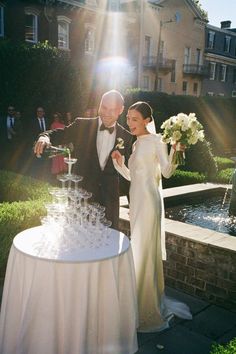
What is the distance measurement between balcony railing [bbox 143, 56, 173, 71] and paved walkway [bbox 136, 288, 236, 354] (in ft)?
111

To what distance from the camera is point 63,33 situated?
2762 centimetres

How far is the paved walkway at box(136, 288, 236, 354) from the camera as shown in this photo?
14.2ft

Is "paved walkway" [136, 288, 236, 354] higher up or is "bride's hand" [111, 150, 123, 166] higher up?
"bride's hand" [111, 150, 123, 166]

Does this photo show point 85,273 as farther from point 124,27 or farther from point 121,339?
point 124,27

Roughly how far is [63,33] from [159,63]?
13.0 metres

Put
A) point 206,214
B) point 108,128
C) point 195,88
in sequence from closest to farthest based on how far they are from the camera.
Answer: point 108,128 < point 206,214 < point 195,88

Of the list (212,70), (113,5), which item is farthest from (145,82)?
(212,70)

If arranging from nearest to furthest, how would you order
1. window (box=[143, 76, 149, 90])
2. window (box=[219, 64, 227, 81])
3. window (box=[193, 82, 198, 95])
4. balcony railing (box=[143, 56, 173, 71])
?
1. balcony railing (box=[143, 56, 173, 71])
2. window (box=[143, 76, 149, 90])
3. window (box=[193, 82, 198, 95])
4. window (box=[219, 64, 227, 81])

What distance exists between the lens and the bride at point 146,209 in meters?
4.51

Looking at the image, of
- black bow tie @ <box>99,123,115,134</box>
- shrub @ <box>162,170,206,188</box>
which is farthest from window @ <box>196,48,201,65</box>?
black bow tie @ <box>99,123,115,134</box>

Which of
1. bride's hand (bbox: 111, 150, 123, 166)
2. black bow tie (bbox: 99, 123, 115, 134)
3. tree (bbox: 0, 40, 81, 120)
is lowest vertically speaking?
bride's hand (bbox: 111, 150, 123, 166)

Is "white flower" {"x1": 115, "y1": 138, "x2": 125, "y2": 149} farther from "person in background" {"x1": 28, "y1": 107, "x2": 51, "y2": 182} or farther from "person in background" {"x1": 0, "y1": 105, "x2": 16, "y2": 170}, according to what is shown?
"person in background" {"x1": 0, "y1": 105, "x2": 16, "y2": 170}

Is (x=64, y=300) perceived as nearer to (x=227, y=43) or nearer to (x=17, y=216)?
(x=17, y=216)

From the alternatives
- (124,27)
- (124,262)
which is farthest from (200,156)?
(124,27)
